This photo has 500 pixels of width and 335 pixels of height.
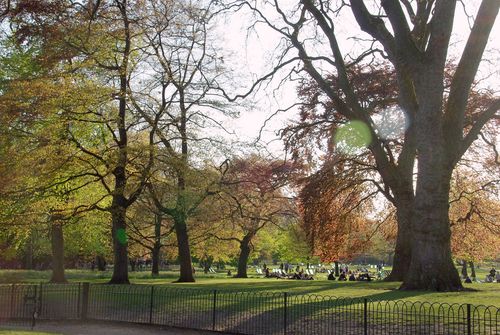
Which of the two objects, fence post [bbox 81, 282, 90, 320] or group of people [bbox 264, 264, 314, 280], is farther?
group of people [bbox 264, 264, 314, 280]

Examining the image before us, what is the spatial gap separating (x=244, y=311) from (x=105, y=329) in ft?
12.6

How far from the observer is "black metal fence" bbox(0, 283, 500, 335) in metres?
11.4

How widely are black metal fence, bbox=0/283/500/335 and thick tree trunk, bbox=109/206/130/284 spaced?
25.4 feet

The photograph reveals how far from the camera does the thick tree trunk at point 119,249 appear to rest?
26.9 m

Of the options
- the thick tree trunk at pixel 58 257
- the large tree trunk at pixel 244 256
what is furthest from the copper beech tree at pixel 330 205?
the large tree trunk at pixel 244 256

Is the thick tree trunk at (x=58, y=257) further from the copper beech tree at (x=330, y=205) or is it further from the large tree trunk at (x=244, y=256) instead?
the large tree trunk at (x=244, y=256)

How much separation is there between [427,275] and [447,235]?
1.29m

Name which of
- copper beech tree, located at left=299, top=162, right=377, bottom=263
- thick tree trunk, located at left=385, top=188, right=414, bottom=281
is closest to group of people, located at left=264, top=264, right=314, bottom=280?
copper beech tree, located at left=299, top=162, right=377, bottom=263

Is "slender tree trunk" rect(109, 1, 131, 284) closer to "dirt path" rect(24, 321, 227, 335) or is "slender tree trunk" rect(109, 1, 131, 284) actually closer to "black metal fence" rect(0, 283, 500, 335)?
"black metal fence" rect(0, 283, 500, 335)

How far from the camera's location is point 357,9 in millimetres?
17312

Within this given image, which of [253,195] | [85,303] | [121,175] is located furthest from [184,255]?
[85,303]

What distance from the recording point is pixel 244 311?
1470 centimetres

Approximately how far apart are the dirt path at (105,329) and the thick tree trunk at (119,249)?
1098cm

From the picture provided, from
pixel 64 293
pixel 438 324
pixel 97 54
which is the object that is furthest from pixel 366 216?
pixel 438 324
